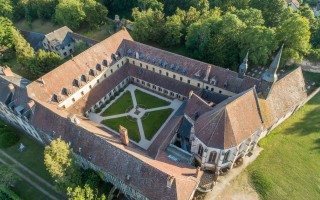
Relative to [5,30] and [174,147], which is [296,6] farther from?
[5,30]

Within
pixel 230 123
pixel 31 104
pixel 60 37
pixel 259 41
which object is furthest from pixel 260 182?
pixel 60 37

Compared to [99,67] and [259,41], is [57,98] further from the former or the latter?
[259,41]

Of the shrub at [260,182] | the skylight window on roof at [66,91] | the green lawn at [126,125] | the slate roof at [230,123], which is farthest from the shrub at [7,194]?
the shrub at [260,182]

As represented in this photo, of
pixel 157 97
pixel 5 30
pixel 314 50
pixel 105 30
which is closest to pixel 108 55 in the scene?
pixel 157 97

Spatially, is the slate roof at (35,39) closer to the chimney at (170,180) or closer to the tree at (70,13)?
the tree at (70,13)

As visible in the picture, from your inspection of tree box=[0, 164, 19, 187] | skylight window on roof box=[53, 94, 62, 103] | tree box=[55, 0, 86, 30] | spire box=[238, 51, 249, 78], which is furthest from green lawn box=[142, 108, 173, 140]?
tree box=[55, 0, 86, 30]

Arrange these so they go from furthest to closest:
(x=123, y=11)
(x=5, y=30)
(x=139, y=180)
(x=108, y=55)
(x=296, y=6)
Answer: (x=123, y=11) < (x=296, y=6) < (x=5, y=30) < (x=108, y=55) < (x=139, y=180)

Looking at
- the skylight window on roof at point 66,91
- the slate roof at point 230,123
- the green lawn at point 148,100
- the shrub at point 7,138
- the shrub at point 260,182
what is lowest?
the shrub at point 7,138
